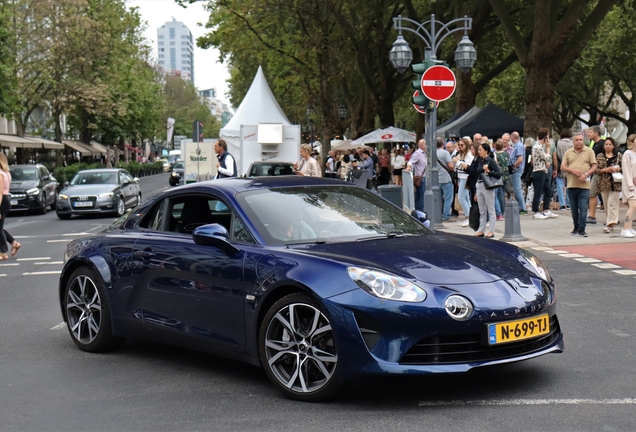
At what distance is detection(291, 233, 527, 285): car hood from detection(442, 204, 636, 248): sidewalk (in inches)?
352

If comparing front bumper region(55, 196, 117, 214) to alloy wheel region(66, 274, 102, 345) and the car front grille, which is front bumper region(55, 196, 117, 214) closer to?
alloy wheel region(66, 274, 102, 345)

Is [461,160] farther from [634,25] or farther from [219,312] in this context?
[634,25]

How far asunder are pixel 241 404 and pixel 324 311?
0.80 meters

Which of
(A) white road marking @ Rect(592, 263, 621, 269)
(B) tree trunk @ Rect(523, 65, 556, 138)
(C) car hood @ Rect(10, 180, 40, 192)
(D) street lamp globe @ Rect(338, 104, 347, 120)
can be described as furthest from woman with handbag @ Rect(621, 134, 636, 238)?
(D) street lamp globe @ Rect(338, 104, 347, 120)

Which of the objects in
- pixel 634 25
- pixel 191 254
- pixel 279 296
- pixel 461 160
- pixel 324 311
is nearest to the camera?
pixel 324 311

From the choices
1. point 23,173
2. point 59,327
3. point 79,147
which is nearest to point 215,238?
point 59,327

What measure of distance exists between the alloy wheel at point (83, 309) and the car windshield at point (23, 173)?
85.4 feet

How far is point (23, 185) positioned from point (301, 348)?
27.8m

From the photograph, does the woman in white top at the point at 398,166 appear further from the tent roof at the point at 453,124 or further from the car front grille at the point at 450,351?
the car front grille at the point at 450,351

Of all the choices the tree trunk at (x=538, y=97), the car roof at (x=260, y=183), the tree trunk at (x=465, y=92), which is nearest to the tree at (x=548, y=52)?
the tree trunk at (x=538, y=97)

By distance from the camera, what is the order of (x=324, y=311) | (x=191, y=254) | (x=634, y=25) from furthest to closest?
1. (x=634, y=25)
2. (x=191, y=254)
3. (x=324, y=311)

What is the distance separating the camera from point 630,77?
Answer: 177ft

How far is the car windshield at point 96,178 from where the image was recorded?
28.9 meters

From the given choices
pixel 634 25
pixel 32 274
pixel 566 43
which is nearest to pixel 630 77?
pixel 634 25
